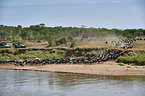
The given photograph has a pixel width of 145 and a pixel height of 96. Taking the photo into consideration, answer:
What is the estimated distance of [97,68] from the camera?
19.5 m

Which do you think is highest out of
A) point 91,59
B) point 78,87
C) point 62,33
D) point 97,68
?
point 62,33

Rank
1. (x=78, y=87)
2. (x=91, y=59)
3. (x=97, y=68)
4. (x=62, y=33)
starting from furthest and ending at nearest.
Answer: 1. (x=62, y=33)
2. (x=91, y=59)
3. (x=97, y=68)
4. (x=78, y=87)

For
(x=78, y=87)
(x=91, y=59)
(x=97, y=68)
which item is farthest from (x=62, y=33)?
(x=78, y=87)

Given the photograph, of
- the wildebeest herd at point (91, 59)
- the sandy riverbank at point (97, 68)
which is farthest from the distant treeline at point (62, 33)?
the sandy riverbank at point (97, 68)

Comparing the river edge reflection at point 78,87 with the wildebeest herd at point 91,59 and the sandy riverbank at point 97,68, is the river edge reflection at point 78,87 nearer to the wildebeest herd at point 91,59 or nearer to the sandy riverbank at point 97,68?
the sandy riverbank at point 97,68

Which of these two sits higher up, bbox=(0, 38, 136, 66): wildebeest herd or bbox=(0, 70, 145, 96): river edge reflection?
bbox=(0, 38, 136, 66): wildebeest herd

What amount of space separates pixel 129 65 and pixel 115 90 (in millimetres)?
7531

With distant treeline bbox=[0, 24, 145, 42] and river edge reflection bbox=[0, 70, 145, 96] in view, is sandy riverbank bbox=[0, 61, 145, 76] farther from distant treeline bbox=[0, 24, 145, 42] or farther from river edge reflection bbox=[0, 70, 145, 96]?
distant treeline bbox=[0, 24, 145, 42]

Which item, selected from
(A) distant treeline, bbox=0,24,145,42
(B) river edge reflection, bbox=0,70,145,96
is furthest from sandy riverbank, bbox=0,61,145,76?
(A) distant treeline, bbox=0,24,145,42

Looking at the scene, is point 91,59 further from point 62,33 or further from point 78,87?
point 62,33

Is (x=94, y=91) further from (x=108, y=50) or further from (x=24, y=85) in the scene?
(x=108, y=50)

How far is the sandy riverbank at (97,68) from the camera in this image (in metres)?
17.9

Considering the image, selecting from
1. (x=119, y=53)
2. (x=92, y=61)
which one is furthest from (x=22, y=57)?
(x=119, y=53)

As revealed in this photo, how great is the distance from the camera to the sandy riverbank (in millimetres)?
17906
